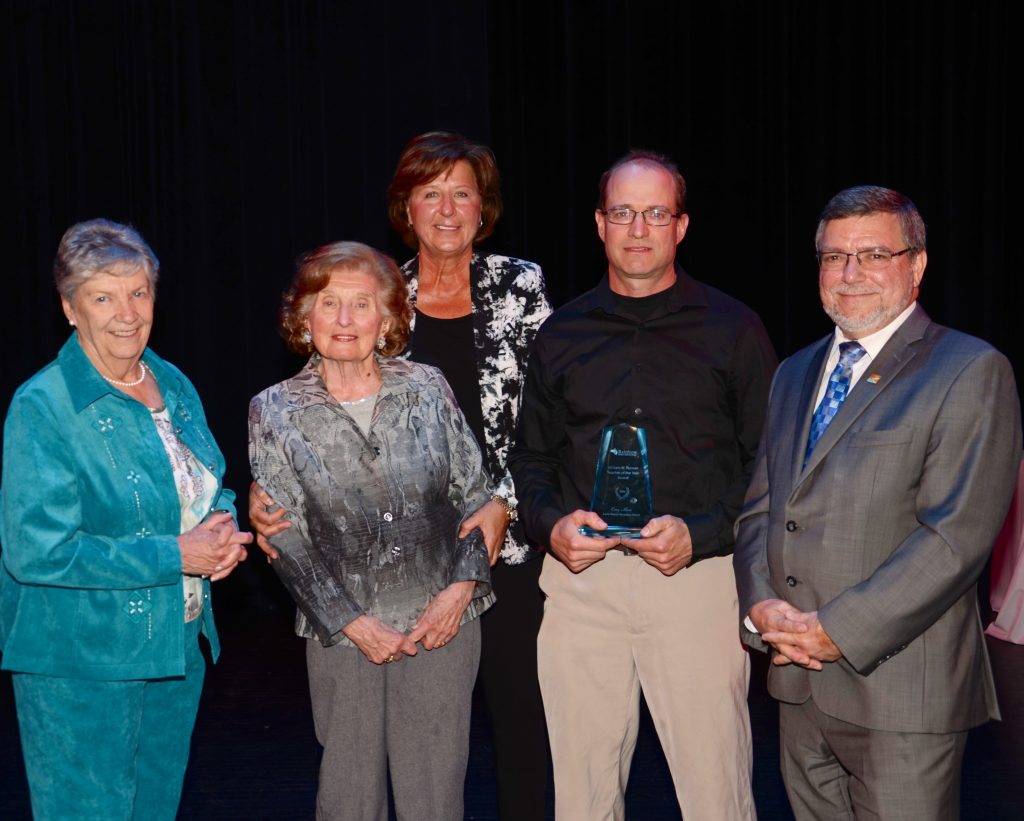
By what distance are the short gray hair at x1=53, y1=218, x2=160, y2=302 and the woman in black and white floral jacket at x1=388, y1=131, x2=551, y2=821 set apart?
809 millimetres

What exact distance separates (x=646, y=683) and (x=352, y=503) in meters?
0.90

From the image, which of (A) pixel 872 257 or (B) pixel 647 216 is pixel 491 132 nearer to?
(B) pixel 647 216

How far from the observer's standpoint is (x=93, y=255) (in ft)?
8.40

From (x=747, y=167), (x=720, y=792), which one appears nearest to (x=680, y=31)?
(x=747, y=167)

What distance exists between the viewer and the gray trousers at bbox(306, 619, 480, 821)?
2582mm

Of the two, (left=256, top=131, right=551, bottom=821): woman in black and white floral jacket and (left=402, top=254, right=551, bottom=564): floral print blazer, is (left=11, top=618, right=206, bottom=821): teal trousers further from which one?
(left=402, top=254, right=551, bottom=564): floral print blazer

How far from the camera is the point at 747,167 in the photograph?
6992 millimetres

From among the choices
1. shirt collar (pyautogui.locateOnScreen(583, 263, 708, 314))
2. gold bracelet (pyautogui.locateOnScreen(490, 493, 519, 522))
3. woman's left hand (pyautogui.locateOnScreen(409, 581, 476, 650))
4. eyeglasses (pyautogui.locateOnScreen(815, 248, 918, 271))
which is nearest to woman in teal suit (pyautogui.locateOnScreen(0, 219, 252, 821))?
woman's left hand (pyautogui.locateOnScreen(409, 581, 476, 650))

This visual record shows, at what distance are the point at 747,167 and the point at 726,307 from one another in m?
4.38

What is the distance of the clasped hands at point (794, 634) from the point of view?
92.7 inches

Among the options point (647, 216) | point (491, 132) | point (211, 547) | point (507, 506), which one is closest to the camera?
point (211, 547)

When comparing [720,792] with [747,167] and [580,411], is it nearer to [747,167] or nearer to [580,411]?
[580,411]

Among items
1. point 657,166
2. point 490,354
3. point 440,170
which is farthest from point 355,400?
point 657,166

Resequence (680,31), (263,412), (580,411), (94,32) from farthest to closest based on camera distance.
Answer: (680,31)
(94,32)
(580,411)
(263,412)
